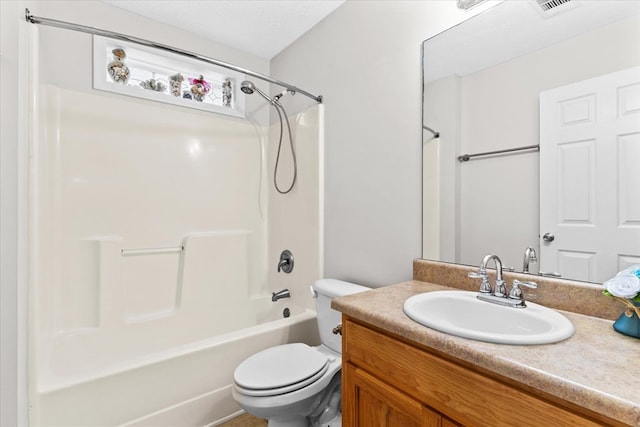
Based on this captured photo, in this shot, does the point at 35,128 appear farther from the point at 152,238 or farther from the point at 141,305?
the point at 141,305

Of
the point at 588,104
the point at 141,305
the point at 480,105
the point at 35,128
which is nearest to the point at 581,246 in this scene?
the point at 588,104

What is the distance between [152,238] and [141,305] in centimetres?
45

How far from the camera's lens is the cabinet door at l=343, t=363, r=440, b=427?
0.80 m

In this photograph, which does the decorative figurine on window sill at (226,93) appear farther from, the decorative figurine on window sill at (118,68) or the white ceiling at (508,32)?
the white ceiling at (508,32)

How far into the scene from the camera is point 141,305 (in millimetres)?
1964

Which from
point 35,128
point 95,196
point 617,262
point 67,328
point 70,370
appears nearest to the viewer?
point 617,262

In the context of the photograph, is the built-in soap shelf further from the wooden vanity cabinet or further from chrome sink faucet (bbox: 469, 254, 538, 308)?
chrome sink faucet (bbox: 469, 254, 538, 308)

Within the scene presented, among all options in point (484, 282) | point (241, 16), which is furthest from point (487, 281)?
point (241, 16)

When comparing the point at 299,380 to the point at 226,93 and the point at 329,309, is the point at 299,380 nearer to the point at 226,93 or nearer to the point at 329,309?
the point at 329,309

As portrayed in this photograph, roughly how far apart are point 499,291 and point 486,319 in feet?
0.36

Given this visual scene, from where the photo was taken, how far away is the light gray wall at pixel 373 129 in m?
1.45

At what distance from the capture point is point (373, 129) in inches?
64.4

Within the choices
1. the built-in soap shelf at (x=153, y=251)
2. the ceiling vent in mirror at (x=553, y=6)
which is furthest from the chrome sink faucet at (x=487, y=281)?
the built-in soap shelf at (x=153, y=251)

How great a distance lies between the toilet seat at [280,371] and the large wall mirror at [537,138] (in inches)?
29.3
